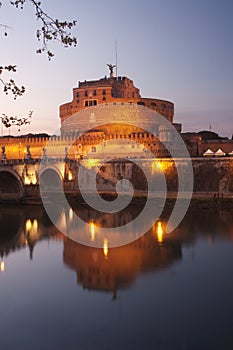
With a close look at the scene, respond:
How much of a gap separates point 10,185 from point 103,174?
5.71 m

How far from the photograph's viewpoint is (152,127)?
113ft

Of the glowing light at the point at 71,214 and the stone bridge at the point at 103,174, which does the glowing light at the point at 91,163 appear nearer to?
the stone bridge at the point at 103,174

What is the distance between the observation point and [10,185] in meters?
26.4

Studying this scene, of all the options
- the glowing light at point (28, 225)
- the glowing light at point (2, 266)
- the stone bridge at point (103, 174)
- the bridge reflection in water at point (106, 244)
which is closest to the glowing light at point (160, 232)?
the bridge reflection in water at point (106, 244)

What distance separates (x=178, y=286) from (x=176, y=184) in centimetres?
1538

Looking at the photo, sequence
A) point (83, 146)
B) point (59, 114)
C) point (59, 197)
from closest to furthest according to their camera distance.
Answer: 1. point (59, 197)
2. point (83, 146)
3. point (59, 114)

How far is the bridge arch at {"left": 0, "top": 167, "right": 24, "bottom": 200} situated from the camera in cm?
2503

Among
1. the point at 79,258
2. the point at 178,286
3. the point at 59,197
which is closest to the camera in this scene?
the point at 178,286

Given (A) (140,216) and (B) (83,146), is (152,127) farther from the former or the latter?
(A) (140,216)

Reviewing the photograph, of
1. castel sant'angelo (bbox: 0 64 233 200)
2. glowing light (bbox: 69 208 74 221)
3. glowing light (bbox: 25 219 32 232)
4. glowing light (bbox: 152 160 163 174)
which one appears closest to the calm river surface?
glowing light (bbox: 25 219 32 232)

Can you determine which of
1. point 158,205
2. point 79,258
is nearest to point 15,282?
point 79,258

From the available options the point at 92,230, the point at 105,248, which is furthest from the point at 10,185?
the point at 105,248

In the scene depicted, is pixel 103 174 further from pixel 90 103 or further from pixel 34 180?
pixel 90 103

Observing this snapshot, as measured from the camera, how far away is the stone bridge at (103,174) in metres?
24.3
